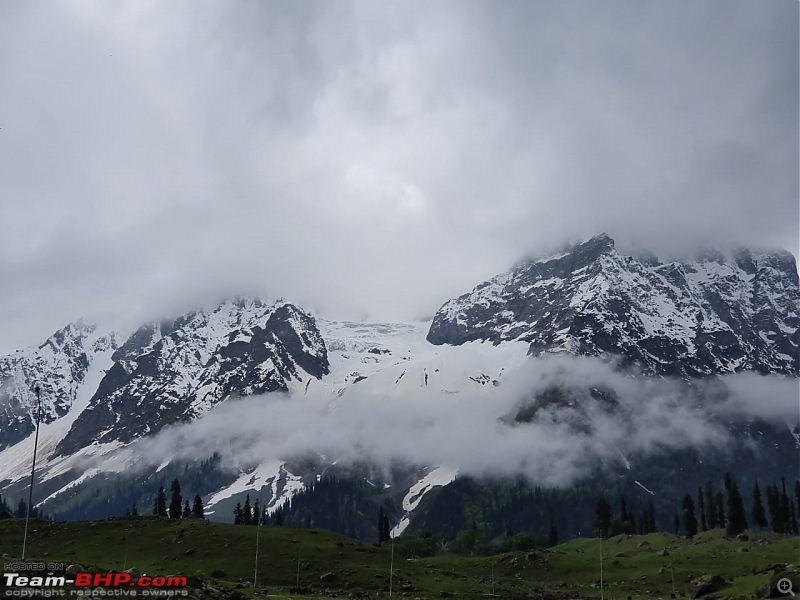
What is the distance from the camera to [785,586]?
243 feet

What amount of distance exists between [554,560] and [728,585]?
5028 centimetres

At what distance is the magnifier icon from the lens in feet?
240

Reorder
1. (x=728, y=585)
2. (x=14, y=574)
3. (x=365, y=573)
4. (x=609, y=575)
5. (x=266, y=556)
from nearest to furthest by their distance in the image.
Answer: (x=14, y=574) → (x=728, y=585) → (x=365, y=573) → (x=266, y=556) → (x=609, y=575)

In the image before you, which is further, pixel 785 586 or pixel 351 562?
pixel 351 562

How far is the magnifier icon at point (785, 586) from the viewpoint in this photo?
2877 inches

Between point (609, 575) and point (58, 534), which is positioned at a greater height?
point (58, 534)

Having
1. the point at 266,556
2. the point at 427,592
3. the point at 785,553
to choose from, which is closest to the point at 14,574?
the point at 427,592

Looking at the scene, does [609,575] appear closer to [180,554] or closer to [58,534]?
[180,554]

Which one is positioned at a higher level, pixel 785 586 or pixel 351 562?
pixel 351 562

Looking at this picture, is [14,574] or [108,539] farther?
[108,539]

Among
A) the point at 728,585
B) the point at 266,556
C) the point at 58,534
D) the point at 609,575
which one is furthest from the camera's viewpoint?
the point at 58,534

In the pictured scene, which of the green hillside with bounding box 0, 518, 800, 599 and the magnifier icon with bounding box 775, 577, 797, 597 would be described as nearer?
the magnifier icon with bounding box 775, 577, 797, 597

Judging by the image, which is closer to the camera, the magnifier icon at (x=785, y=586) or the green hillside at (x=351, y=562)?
the magnifier icon at (x=785, y=586)

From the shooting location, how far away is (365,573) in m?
110
